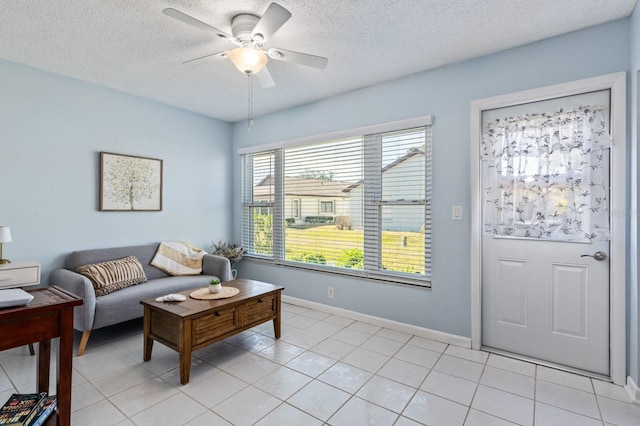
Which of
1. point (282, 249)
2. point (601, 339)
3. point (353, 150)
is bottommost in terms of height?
point (601, 339)

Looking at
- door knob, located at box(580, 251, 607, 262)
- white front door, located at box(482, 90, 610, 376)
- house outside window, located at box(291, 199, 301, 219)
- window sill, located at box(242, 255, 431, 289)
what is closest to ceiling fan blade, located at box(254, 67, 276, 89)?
house outside window, located at box(291, 199, 301, 219)

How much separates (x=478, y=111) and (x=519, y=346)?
78.8 inches

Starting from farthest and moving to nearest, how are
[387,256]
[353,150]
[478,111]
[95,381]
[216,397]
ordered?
[353,150] → [387,256] → [478,111] → [95,381] → [216,397]

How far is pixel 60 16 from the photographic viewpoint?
2.13 meters

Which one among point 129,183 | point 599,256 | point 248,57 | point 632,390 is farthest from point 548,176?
point 129,183

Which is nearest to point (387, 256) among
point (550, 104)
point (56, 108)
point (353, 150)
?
point (353, 150)

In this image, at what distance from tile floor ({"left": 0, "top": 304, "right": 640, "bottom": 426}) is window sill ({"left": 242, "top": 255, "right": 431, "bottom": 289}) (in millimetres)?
532

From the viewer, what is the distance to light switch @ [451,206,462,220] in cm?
282

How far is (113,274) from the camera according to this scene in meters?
3.04

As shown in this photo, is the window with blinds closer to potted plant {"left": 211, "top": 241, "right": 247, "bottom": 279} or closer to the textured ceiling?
potted plant {"left": 211, "top": 241, "right": 247, "bottom": 279}

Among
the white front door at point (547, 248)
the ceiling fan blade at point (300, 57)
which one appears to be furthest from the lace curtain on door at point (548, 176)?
the ceiling fan blade at point (300, 57)

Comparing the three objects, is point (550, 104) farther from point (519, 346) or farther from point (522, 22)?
point (519, 346)

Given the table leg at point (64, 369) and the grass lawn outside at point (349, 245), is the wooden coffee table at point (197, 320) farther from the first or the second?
the grass lawn outside at point (349, 245)

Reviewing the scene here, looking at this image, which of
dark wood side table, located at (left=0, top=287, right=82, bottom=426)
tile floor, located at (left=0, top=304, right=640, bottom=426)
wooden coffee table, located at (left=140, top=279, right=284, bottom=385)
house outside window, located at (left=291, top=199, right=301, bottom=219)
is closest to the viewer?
dark wood side table, located at (left=0, top=287, right=82, bottom=426)
